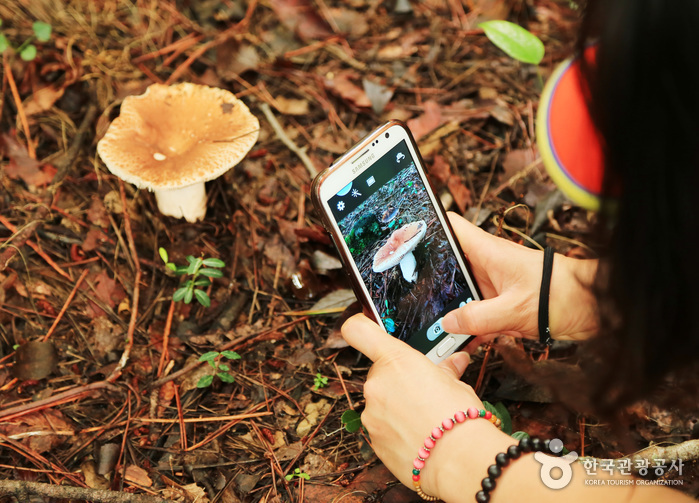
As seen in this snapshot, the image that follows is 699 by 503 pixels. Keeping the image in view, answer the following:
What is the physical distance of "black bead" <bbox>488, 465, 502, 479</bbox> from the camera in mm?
1268

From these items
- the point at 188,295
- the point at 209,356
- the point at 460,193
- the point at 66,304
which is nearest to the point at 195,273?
the point at 188,295

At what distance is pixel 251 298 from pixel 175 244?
405mm

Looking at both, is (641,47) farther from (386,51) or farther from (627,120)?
(386,51)

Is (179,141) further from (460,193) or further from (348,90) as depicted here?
(460,193)

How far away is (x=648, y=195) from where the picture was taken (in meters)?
0.91

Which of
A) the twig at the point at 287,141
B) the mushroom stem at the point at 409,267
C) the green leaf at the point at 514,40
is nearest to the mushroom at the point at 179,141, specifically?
the twig at the point at 287,141

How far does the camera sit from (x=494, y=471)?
4.16 ft

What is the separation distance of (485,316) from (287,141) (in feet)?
4.44

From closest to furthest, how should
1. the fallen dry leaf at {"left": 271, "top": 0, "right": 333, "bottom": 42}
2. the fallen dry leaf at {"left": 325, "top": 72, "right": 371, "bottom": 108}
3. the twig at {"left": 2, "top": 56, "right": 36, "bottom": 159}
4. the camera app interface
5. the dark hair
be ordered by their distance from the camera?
the dark hair < the camera app interface < the twig at {"left": 2, "top": 56, "right": 36, "bottom": 159} < the fallen dry leaf at {"left": 325, "top": 72, "right": 371, "bottom": 108} < the fallen dry leaf at {"left": 271, "top": 0, "right": 333, "bottom": 42}

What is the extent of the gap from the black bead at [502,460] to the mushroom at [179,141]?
1.38 meters

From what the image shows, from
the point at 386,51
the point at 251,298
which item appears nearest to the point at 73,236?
the point at 251,298

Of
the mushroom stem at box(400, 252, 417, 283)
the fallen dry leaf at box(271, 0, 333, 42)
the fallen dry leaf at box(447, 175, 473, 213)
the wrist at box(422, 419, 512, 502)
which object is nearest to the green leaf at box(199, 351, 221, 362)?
the mushroom stem at box(400, 252, 417, 283)

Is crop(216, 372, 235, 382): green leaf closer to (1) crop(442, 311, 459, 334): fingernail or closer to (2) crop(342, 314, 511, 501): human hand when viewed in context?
(2) crop(342, 314, 511, 501): human hand

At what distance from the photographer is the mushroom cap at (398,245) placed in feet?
5.49
